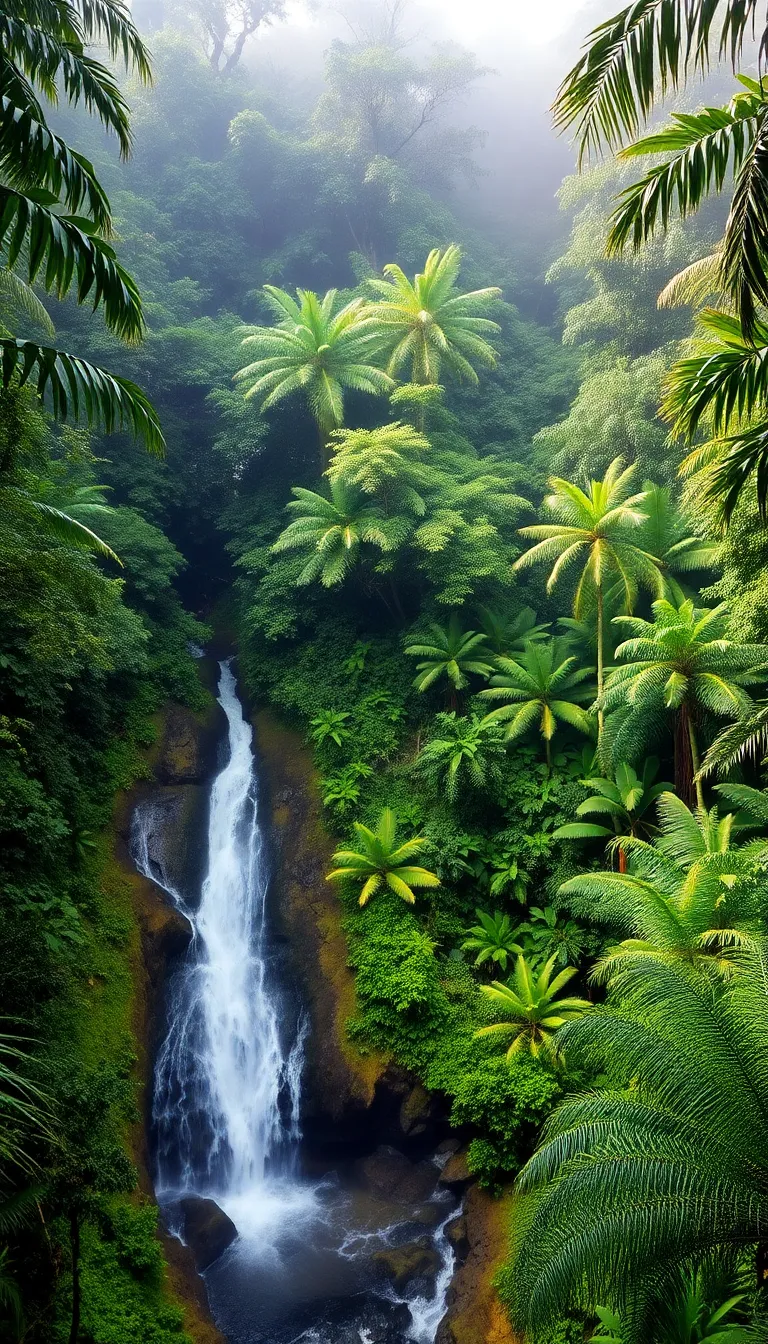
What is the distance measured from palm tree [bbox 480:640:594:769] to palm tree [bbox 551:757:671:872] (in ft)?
4.13

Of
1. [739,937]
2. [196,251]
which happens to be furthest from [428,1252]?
[196,251]

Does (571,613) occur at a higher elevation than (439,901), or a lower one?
higher

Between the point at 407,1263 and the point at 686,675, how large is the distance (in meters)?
8.64

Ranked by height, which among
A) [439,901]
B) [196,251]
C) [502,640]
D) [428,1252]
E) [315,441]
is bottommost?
[428,1252]

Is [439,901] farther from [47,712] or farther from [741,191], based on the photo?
[741,191]

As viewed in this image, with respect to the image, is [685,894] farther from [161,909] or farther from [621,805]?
[161,909]

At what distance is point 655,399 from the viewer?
1545 centimetres

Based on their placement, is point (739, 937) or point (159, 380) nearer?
point (739, 937)

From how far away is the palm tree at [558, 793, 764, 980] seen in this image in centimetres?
858

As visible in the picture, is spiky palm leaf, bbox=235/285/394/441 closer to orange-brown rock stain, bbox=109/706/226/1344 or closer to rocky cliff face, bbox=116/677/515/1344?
rocky cliff face, bbox=116/677/515/1344

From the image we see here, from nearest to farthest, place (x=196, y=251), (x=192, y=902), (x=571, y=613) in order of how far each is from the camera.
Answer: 1. (x=192, y=902)
2. (x=571, y=613)
3. (x=196, y=251)

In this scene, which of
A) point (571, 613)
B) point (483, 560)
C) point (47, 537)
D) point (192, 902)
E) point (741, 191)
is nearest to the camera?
point (741, 191)

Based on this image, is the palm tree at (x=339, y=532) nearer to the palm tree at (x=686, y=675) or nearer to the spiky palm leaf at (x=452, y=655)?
the spiky palm leaf at (x=452, y=655)

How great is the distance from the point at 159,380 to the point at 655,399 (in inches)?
511
